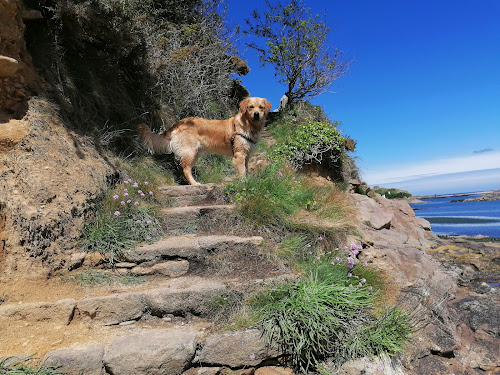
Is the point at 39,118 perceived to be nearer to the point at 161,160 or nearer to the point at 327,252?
the point at 161,160

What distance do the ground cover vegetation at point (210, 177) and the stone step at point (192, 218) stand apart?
0.66 ft

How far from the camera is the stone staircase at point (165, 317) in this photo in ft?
7.75

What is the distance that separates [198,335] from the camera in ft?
8.83

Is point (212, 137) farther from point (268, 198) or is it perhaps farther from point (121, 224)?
point (121, 224)

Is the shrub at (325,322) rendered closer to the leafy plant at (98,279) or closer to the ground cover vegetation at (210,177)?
the ground cover vegetation at (210,177)

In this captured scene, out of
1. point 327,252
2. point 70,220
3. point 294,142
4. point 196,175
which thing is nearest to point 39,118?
point 70,220

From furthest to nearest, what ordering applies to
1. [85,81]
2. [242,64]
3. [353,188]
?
[242,64], [353,188], [85,81]

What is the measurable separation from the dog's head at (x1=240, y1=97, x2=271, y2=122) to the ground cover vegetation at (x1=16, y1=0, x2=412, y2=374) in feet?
3.11

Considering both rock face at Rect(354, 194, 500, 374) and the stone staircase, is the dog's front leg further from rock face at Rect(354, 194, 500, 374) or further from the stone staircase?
rock face at Rect(354, 194, 500, 374)

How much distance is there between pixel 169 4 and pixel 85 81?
4.98 metres

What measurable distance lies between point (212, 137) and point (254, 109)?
94 centimetres

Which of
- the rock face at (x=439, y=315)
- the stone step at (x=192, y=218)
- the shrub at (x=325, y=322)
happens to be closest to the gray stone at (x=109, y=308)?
the shrub at (x=325, y=322)

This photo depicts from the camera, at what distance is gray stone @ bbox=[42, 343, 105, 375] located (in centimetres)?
225

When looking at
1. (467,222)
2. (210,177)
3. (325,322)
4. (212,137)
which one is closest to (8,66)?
(212,137)
